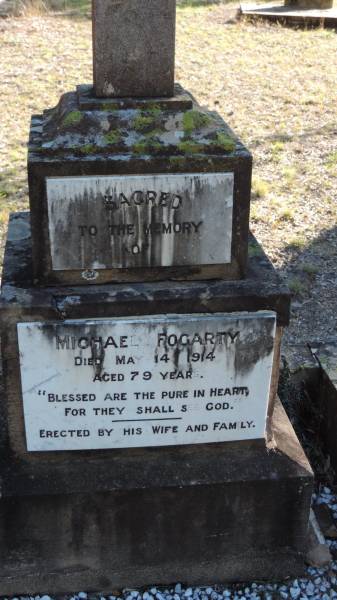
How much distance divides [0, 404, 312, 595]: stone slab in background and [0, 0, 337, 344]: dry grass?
221 centimetres

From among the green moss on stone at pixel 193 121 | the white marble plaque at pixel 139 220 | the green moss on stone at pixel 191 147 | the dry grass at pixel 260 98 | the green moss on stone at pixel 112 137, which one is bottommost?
the dry grass at pixel 260 98

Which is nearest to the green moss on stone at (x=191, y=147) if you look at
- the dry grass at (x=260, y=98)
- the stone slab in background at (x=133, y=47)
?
the stone slab in background at (x=133, y=47)

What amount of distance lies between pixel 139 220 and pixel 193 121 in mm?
439

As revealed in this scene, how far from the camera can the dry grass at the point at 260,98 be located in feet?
21.3

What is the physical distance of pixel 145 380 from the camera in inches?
119

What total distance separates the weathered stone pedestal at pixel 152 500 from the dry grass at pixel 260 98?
222 cm

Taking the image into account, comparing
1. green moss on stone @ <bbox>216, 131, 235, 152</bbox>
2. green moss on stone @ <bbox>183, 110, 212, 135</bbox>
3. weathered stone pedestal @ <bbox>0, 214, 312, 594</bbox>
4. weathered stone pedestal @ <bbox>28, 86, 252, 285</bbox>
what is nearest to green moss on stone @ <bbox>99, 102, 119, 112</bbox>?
weathered stone pedestal @ <bbox>28, 86, 252, 285</bbox>

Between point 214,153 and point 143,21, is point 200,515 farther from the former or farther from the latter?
point 143,21

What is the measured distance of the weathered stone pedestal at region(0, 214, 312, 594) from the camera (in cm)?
294

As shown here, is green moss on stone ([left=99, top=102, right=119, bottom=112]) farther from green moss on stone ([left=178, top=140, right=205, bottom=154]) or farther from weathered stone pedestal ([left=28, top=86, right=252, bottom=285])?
green moss on stone ([left=178, top=140, right=205, bottom=154])

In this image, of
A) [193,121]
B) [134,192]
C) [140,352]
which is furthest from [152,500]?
[193,121]

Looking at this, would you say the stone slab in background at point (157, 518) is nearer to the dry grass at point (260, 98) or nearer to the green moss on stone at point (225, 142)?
the green moss on stone at point (225, 142)

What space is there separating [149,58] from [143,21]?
135 millimetres

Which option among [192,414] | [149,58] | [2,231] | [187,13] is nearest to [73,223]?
[149,58]
